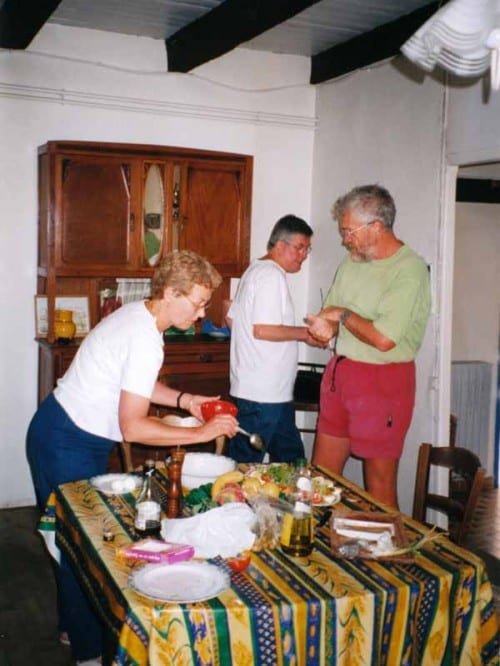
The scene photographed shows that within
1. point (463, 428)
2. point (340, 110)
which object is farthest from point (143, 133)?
point (463, 428)

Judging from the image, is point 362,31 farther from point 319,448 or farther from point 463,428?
point 463,428

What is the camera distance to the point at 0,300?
4.47 metres

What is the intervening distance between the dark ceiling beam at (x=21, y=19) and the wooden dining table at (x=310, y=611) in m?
2.41

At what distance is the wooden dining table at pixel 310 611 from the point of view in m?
1.72

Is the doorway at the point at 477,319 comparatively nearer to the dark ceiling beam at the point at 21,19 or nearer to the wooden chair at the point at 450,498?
the wooden chair at the point at 450,498

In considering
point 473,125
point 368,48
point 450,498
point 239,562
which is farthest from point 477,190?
point 239,562

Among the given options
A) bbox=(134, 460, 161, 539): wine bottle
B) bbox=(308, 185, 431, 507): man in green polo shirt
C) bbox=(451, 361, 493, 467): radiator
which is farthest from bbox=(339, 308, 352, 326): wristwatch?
bbox=(451, 361, 493, 467): radiator

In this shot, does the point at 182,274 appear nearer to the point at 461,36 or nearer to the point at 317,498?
the point at 317,498

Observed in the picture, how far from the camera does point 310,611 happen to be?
1769 millimetres

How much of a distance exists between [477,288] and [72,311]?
9.93 ft

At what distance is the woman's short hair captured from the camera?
2523mm

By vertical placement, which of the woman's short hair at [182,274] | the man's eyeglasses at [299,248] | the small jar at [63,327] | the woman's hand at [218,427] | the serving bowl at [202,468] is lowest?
the serving bowl at [202,468]

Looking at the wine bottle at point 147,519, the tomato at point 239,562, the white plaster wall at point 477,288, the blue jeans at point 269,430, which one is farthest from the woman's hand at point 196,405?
the white plaster wall at point 477,288

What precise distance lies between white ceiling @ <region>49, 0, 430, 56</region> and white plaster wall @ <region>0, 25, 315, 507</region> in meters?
0.16
